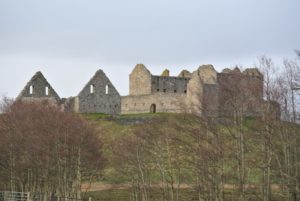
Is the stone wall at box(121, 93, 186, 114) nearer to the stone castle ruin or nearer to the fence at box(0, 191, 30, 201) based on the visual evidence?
the stone castle ruin

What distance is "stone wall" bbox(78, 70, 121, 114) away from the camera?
274 feet

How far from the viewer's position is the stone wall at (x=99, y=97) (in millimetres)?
83438

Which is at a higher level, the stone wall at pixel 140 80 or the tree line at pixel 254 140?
the stone wall at pixel 140 80

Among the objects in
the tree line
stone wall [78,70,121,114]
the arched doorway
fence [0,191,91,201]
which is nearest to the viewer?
the tree line

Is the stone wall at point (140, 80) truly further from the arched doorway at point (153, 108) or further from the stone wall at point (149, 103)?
the arched doorway at point (153, 108)

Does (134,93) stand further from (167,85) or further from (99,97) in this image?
(99,97)

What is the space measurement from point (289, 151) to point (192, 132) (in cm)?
539

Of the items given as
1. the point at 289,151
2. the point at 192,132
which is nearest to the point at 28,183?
the point at 192,132

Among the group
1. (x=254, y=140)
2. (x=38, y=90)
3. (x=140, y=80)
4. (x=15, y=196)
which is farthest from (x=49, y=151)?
(x=140, y=80)

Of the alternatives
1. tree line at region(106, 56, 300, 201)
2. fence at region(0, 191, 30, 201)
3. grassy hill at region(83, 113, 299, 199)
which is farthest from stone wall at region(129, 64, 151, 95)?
tree line at region(106, 56, 300, 201)

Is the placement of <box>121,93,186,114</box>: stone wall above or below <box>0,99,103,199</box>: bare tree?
above

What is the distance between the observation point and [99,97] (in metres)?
84.5

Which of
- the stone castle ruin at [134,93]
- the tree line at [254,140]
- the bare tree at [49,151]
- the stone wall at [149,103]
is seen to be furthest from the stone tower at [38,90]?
the tree line at [254,140]

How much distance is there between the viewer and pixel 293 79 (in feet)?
112
